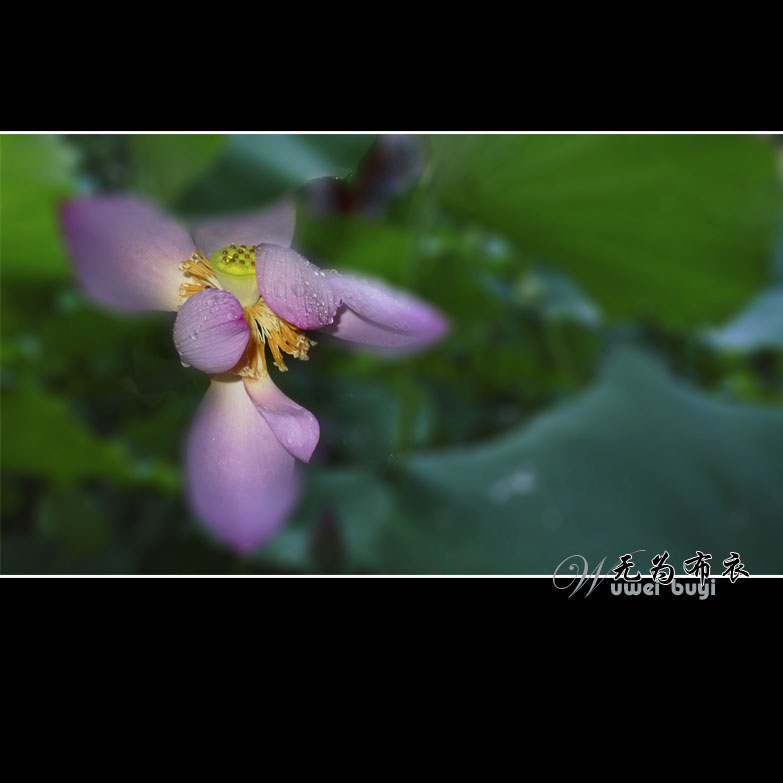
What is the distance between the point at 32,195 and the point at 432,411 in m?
0.54

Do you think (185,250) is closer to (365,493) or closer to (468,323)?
(365,493)

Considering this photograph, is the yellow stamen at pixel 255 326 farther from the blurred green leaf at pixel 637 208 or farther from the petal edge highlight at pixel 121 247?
the blurred green leaf at pixel 637 208

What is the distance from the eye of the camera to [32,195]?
340 mm

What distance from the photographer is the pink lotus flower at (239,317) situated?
115 millimetres

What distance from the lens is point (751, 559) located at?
51 cm

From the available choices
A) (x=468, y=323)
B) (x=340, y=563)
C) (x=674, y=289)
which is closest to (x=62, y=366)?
(x=340, y=563)

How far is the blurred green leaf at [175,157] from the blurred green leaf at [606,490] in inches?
9.9

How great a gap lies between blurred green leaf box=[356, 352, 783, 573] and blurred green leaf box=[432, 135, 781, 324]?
137 mm

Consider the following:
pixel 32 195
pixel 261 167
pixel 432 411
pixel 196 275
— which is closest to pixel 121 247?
pixel 196 275

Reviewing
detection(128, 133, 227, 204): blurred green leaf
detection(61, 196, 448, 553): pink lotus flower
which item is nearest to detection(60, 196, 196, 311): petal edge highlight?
detection(61, 196, 448, 553): pink lotus flower

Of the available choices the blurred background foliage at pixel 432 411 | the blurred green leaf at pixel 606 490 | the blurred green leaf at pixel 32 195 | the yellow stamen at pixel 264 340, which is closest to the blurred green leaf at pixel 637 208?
the blurred background foliage at pixel 432 411

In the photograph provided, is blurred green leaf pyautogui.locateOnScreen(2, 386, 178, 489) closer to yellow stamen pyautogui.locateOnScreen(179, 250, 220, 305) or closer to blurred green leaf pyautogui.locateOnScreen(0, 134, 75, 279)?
blurred green leaf pyautogui.locateOnScreen(0, 134, 75, 279)

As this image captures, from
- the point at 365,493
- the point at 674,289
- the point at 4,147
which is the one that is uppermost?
the point at 674,289

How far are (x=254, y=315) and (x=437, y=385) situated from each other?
0.77 meters
